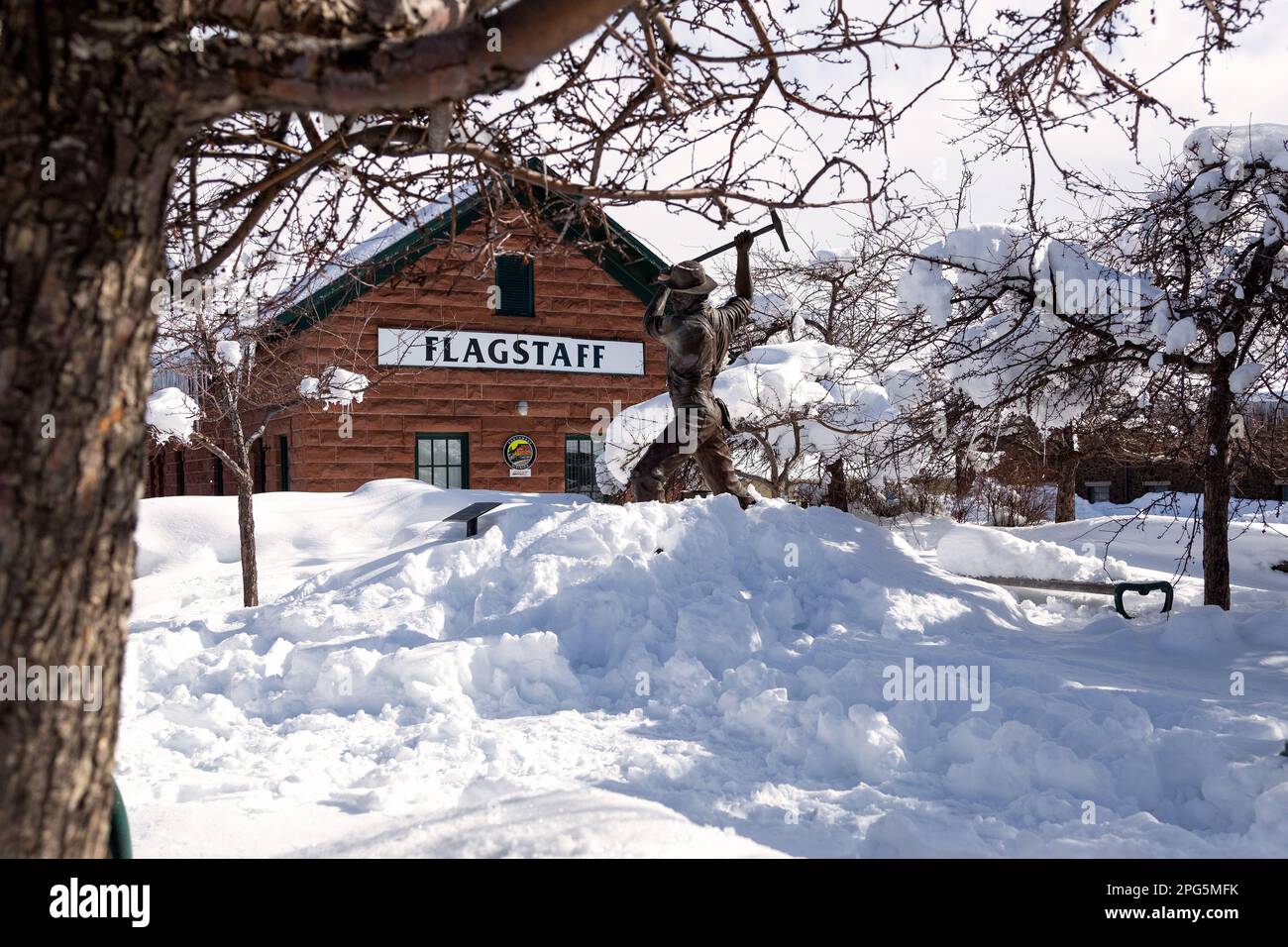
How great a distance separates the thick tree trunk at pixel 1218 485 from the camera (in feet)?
24.4

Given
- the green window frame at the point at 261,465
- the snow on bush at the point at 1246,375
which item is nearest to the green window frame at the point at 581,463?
the green window frame at the point at 261,465

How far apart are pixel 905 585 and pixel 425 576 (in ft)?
13.5

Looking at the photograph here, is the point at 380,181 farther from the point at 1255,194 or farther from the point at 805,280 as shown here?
the point at 805,280

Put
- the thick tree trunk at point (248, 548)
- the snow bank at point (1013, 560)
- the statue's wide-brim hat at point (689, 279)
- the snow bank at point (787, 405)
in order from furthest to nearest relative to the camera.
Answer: the snow bank at point (787, 405) → the thick tree trunk at point (248, 548) → the snow bank at point (1013, 560) → the statue's wide-brim hat at point (689, 279)

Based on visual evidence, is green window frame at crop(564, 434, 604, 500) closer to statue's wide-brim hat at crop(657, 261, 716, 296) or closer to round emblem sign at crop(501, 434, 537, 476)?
round emblem sign at crop(501, 434, 537, 476)

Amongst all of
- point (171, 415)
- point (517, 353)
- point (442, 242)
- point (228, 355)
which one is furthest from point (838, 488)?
point (442, 242)

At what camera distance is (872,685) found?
553 centimetres

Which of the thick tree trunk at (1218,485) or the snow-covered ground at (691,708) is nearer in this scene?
the snow-covered ground at (691,708)

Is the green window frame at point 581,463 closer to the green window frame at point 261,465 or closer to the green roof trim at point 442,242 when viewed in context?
the green roof trim at point 442,242

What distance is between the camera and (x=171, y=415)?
10.6 metres

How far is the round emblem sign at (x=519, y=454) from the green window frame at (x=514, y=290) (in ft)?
8.35

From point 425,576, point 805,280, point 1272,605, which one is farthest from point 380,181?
point 805,280

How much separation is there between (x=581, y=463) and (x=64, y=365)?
18244 millimetres

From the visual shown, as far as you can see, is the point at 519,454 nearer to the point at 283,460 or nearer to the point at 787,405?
the point at 283,460
